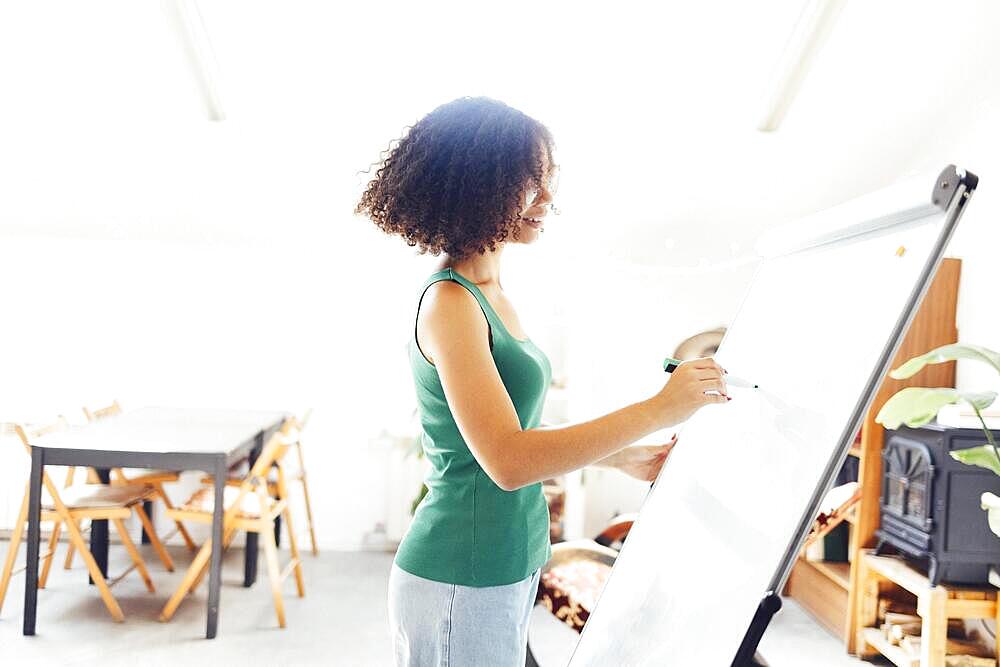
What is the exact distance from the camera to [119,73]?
3.64 metres

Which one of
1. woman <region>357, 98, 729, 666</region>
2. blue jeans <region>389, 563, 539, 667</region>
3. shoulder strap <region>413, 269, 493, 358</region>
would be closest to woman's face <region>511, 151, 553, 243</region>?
woman <region>357, 98, 729, 666</region>

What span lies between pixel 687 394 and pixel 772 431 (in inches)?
4.9

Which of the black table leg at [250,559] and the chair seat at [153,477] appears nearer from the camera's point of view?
the black table leg at [250,559]

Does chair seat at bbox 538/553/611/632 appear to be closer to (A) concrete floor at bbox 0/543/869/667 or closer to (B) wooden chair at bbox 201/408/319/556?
(A) concrete floor at bbox 0/543/869/667

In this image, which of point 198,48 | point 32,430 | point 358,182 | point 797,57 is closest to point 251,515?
point 32,430

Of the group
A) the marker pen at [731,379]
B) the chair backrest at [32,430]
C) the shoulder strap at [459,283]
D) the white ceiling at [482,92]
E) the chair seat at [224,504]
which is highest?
the white ceiling at [482,92]

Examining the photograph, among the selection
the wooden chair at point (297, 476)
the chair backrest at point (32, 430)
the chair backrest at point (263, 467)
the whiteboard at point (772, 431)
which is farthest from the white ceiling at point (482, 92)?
the whiteboard at point (772, 431)

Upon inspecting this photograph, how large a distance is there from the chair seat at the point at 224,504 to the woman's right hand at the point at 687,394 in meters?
2.71

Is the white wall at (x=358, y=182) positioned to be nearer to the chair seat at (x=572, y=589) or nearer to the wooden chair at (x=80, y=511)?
the wooden chair at (x=80, y=511)

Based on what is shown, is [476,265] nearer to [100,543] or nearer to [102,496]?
[102,496]

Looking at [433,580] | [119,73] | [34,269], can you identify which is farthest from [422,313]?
[34,269]

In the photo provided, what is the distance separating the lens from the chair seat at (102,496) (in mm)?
3383

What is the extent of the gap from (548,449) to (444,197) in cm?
34

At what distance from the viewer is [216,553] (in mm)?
3178
